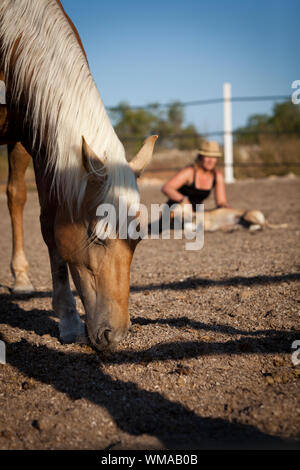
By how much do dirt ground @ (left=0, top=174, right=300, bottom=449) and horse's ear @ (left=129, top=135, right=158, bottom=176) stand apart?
0.99 metres

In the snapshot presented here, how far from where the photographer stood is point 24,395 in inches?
76.5

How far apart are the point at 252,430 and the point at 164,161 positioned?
43.4 feet

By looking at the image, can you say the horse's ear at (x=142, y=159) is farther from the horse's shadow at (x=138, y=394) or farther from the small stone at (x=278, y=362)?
the small stone at (x=278, y=362)

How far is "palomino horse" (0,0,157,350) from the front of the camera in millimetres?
1935

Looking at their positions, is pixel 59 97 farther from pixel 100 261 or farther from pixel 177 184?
pixel 177 184

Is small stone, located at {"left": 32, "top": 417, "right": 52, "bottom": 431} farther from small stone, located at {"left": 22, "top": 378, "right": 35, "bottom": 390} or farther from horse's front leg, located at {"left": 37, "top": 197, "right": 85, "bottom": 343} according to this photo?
horse's front leg, located at {"left": 37, "top": 197, "right": 85, "bottom": 343}

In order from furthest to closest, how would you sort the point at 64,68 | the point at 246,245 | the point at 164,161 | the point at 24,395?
the point at 164,161 → the point at 246,245 → the point at 64,68 → the point at 24,395

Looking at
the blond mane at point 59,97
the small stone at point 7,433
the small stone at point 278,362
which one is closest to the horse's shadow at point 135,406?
the small stone at point 7,433

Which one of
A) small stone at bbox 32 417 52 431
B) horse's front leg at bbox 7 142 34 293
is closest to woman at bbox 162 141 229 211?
horse's front leg at bbox 7 142 34 293

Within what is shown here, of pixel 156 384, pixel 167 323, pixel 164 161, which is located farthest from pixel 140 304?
pixel 164 161

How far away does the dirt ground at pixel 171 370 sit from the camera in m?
1.63

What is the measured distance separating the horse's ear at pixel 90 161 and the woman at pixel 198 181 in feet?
12.1

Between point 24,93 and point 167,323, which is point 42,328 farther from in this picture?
point 24,93
